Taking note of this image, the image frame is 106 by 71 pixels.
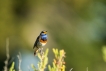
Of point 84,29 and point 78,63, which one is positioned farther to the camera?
point 84,29

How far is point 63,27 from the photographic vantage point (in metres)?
18.2

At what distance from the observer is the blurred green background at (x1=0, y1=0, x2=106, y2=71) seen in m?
16.7

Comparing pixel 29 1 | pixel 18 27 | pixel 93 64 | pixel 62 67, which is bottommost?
pixel 62 67

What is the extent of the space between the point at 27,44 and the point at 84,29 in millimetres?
3058

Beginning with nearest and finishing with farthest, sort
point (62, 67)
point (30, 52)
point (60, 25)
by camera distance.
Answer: point (62, 67) → point (30, 52) → point (60, 25)

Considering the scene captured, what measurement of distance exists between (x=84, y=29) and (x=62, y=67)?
14.0 meters

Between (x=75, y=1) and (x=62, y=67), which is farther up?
(x=75, y=1)

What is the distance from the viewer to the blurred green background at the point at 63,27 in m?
16.7

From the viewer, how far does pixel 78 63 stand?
56.5 ft

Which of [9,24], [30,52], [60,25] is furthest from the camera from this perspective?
[60,25]

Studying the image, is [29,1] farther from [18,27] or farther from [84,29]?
[84,29]

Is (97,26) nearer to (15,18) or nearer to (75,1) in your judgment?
(75,1)

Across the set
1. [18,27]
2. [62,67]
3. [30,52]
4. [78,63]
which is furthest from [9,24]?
[62,67]

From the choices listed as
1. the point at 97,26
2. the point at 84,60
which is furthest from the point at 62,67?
the point at 97,26
